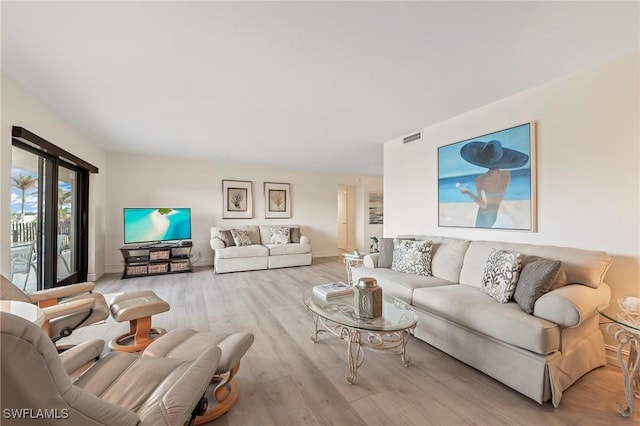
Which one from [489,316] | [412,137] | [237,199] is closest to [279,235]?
[237,199]

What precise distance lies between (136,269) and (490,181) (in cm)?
582

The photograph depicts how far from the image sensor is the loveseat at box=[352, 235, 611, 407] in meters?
1.67

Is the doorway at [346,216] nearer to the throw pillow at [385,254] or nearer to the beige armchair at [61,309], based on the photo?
the throw pillow at [385,254]

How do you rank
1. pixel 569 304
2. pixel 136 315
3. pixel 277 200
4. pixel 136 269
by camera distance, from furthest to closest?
pixel 277 200
pixel 136 269
pixel 136 315
pixel 569 304

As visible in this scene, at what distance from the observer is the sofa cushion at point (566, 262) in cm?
199

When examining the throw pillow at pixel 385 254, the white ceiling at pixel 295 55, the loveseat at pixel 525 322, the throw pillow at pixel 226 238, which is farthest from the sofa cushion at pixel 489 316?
the throw pillow at pixel 226 238

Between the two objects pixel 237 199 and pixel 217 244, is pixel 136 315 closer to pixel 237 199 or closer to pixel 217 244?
pixel 217 244

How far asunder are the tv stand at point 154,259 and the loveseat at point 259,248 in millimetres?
606

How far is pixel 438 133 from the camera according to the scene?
3586mm

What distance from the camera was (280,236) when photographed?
6.12 meters

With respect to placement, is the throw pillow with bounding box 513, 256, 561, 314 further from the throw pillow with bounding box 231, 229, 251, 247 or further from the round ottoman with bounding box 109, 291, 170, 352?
the throw pillow with bounding box 231, 229, 251, 247

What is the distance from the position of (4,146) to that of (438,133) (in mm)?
4532

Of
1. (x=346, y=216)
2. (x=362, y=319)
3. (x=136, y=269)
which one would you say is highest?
(x=346, y=216)

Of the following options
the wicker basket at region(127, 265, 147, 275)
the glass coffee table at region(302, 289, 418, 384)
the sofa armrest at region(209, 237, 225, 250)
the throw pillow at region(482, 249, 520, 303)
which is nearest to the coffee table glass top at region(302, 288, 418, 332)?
the glass coffee table at region(302, 289, 418, 384)
